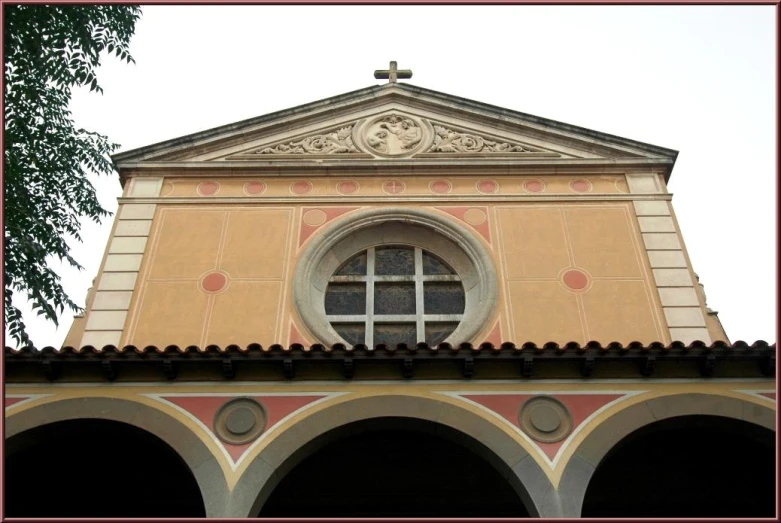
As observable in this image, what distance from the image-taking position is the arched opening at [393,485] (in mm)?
9305

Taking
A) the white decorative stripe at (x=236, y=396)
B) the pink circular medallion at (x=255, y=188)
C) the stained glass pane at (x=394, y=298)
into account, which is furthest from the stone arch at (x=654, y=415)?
the pink circular medallion at (x=255, y=188)

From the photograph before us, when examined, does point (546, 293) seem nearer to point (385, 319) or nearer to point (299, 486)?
point (385, 319)

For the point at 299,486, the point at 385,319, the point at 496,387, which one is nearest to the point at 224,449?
the point at 299,486

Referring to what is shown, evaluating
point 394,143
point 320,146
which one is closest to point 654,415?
point 394,143

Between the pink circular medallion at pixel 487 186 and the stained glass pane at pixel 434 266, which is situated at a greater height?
the pink circular medallion at pixel 487 186

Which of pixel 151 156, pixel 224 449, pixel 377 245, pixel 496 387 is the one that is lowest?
pixel 224 449

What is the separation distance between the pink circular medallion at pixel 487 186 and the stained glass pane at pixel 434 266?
55.8 inches

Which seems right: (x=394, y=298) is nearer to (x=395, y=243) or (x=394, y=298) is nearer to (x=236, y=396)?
(x=395, y=243)

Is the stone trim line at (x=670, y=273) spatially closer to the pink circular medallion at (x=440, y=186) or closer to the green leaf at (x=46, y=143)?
the pink circular medallion at (x=440, y=186)

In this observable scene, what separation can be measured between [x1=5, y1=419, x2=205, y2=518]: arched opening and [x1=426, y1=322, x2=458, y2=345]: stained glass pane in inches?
142

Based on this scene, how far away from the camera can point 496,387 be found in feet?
26.2

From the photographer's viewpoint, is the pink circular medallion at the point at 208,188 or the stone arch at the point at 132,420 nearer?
the stone arch at the point at 132,420

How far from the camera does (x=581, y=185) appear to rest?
12.2m

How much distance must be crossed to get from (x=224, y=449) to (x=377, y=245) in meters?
4.88
